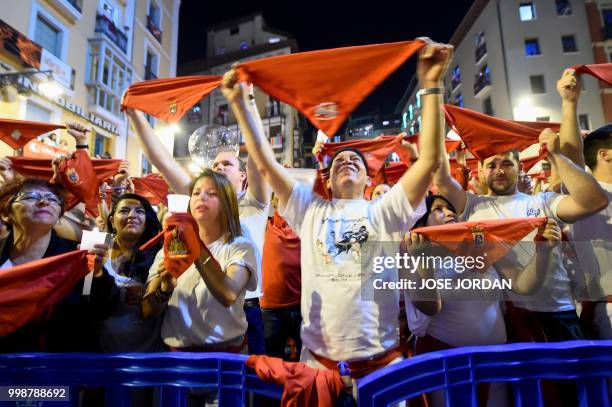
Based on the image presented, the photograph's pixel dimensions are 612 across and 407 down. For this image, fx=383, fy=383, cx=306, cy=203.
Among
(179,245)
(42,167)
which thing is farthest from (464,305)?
(42,167)

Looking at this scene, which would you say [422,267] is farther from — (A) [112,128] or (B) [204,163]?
(A) [112,128]

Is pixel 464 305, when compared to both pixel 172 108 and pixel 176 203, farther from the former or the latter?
pixel 172 108

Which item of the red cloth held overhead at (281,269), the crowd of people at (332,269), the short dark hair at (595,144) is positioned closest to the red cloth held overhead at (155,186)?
the red cloth held overhead at (281,269)

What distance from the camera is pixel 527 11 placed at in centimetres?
2478

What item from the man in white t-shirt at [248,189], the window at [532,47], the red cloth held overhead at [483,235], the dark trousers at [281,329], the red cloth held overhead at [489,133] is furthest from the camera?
the window at [532,47]

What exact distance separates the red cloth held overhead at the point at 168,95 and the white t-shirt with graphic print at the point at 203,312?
1556mm

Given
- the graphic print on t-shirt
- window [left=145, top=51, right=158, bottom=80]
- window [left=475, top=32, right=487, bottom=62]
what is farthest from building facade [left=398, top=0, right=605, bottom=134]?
the graphic print on t-shirt

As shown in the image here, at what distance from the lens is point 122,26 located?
19.3 m

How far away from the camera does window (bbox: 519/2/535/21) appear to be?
24.6 metres

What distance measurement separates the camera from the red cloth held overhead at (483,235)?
6.51 feet

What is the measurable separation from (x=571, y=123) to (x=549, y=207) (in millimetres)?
666

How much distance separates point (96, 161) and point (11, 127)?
0.92m

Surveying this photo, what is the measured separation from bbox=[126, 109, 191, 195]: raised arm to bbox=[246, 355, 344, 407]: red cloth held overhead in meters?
1.71

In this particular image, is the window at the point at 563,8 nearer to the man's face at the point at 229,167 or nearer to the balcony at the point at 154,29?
the balcony at the point at 154,29
